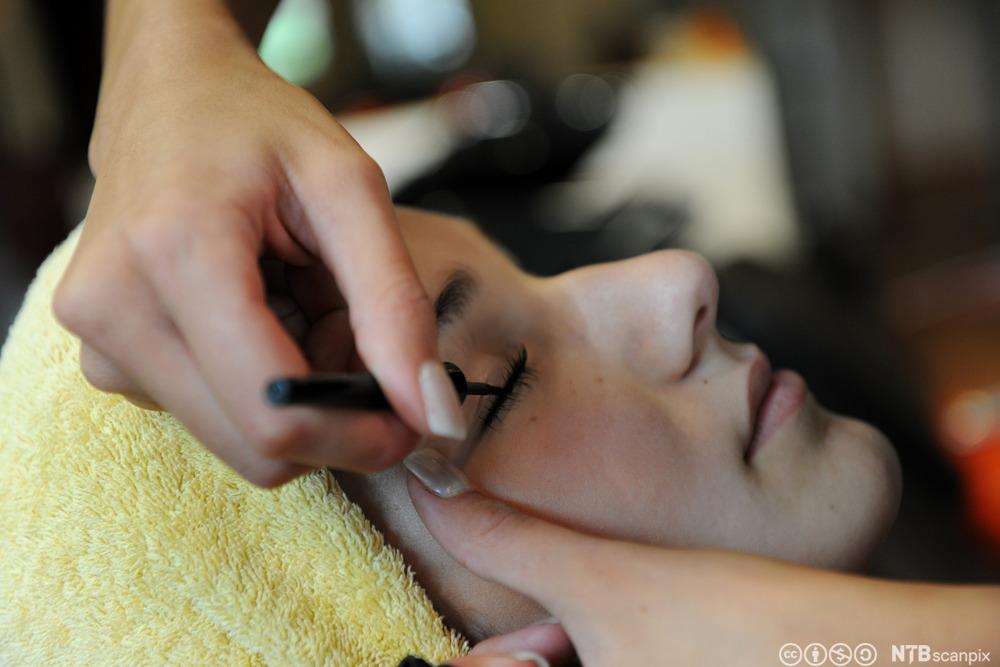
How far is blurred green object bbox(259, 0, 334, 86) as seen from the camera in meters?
5.79

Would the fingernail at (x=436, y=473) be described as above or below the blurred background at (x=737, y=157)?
above

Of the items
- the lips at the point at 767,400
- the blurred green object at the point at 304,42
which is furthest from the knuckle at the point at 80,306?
the blurred green object at the point at 304,42

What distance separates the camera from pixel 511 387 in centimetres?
78

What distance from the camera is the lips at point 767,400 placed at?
861 mm

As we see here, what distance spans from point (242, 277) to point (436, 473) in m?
0.27

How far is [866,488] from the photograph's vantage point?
2.80 ft

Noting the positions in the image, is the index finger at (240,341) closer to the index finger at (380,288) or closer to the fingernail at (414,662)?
the index finger at (380,288)

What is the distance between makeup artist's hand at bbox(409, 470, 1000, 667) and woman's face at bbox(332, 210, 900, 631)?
0.33 feet

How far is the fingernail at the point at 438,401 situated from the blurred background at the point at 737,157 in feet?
2.34

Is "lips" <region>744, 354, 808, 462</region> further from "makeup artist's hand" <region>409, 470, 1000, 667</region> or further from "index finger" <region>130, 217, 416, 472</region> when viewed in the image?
"index finger" <region>130, 217, 416, 472</region>

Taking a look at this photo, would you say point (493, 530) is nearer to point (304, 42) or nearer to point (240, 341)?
point (240, 341)

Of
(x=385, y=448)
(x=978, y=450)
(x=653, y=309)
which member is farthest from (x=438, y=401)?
(x=978, y=450)

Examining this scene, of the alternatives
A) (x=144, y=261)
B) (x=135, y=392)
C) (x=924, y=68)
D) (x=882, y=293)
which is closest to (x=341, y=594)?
(x=135, y=392)

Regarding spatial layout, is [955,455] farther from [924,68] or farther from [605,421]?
[924,68]
